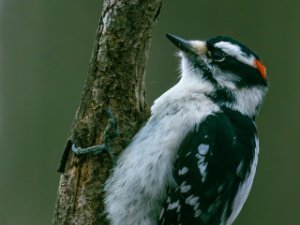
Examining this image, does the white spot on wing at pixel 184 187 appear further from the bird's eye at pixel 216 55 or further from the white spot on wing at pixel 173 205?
the bird's eye at pixel 216 55

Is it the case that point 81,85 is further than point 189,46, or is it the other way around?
point 81,85

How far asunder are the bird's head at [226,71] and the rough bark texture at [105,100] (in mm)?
593

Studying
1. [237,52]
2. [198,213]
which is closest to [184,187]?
[198,213]

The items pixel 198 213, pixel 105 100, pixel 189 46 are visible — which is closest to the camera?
pixel 105 100

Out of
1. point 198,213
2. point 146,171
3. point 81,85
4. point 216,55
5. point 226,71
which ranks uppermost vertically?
point 216,55

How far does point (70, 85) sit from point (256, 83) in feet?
8.08

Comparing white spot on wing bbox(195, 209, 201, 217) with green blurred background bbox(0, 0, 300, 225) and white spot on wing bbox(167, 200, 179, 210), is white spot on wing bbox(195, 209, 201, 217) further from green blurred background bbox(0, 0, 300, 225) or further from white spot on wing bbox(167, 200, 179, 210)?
green blurred background bbox(0, 0, 300, 225)

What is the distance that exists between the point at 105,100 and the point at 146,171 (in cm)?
51

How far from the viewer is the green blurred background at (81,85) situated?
740cm

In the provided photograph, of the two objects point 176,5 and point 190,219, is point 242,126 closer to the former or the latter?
point 190,219

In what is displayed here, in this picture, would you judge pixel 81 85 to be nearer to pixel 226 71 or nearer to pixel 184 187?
pixel 226 71

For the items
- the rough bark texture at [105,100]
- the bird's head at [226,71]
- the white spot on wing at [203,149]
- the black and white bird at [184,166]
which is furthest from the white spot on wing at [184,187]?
the bird's head at [226,71]

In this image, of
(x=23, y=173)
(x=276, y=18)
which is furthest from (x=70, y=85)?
(x=276, y=18)

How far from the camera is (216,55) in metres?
5.74
